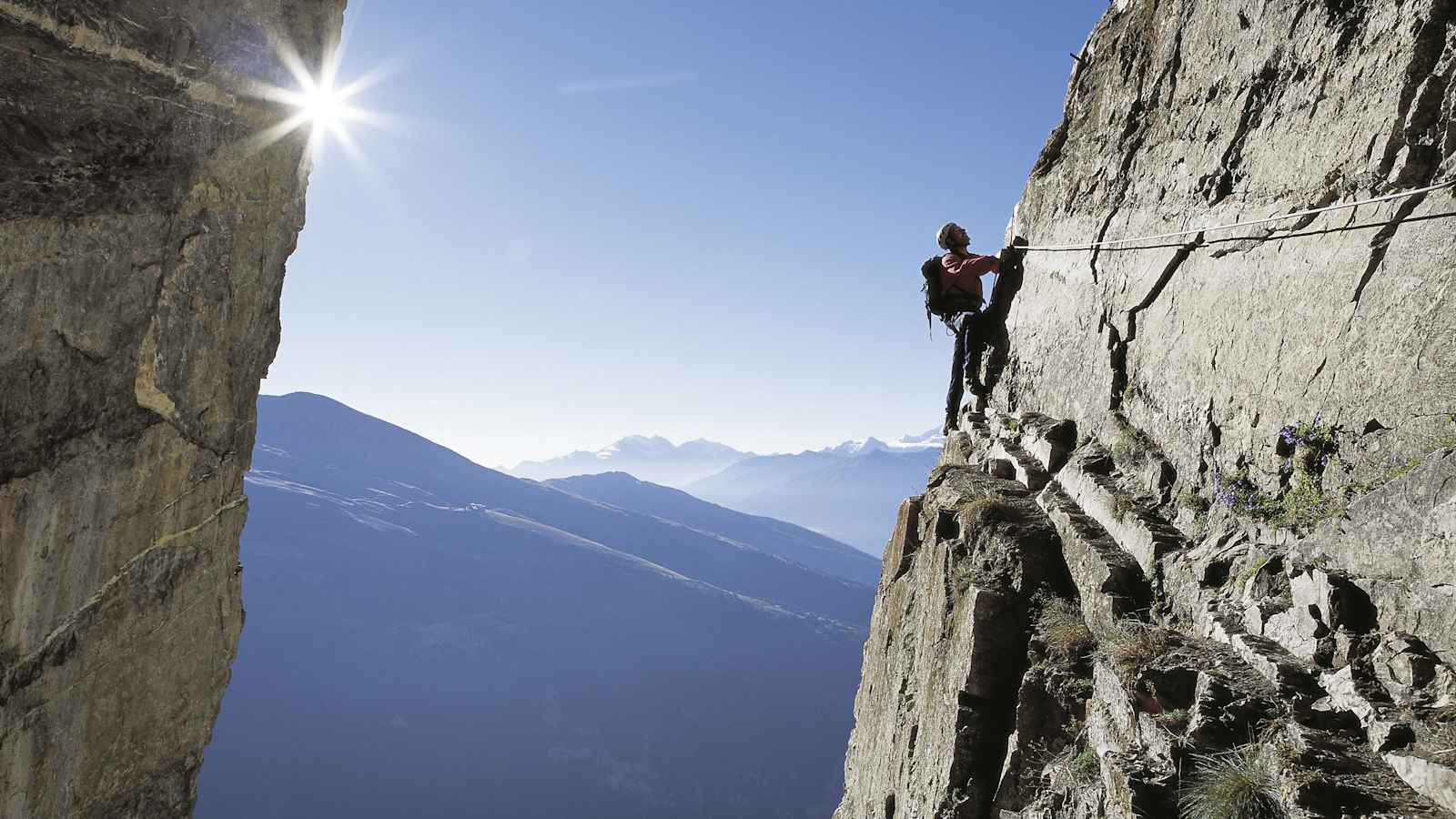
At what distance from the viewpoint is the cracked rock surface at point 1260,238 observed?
5.85 metres

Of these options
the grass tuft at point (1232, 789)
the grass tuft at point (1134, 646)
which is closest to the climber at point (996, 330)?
the grass tuft at point (1134, 646)

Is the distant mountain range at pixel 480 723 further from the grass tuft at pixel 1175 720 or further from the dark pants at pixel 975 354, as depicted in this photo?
the grass tuft at pixel 1175 720

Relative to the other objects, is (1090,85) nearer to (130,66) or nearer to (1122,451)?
(1122,451)

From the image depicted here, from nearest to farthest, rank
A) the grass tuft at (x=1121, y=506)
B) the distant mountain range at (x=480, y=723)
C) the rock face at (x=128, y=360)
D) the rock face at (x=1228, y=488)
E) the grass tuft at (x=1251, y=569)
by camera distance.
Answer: the rock face at (x=1228, y=488) < the grass tuft at (x=1251, y=569) < the rock face at (x=128, y=360) < the grass tuft at (x=1121, y=506) < the distant mountain range at (x=480, y=723)

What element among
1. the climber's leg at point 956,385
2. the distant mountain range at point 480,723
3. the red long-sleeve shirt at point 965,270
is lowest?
the distant mountain range at point 480,723

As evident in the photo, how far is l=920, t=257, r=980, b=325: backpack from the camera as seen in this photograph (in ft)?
47.6

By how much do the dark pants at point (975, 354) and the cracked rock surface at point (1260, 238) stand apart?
78.8 inches

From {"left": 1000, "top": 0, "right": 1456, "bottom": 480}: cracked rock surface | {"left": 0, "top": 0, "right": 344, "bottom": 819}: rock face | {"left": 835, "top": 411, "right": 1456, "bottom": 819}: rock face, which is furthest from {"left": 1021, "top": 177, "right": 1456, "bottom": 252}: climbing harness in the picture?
{"left": 0, "top": 0, "right": 344, "bottom": 819}: rock face

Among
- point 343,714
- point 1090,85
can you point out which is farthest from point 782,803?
point 1090,85

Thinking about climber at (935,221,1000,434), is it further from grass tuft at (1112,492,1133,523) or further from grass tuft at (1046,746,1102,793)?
grass tuft at (1046,746,1102,793)

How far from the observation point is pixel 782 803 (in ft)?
506

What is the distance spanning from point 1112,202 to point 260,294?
37.0 feet

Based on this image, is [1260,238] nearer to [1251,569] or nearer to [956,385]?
[1251,569]

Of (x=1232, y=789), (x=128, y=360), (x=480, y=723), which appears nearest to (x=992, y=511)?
(x=1232, y=789)
